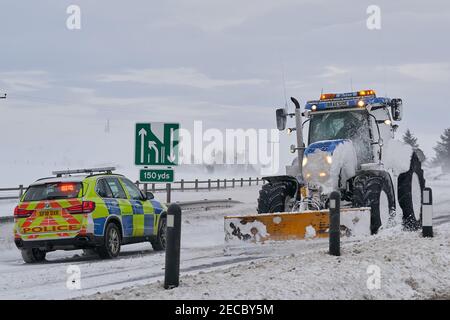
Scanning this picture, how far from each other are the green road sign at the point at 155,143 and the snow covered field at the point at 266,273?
1.66m

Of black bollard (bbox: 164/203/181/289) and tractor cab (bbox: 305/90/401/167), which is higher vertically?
tractor cab (bbox: 305/90/401/167)

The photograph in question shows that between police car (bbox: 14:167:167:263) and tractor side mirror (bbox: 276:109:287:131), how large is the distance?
142 inches

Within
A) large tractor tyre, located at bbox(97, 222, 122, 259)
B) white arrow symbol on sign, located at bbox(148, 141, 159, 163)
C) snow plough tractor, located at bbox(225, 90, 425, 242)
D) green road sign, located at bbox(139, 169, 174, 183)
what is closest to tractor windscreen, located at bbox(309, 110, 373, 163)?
snow plough tractor, located at bbox(225, 90, 425, 242)

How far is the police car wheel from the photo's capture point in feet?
43.1

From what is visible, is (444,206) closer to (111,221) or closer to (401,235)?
(401,235)

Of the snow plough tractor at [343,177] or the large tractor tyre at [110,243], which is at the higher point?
the snow plough tractor at [343,177]

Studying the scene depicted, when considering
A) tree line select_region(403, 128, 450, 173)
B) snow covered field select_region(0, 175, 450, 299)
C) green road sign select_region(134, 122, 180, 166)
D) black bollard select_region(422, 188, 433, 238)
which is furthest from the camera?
tree line select_region(403, 128, 450, 173)

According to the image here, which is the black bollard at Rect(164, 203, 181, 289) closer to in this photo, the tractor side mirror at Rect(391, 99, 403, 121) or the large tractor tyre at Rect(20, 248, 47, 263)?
the large tractor tyre at Rect(20, 248, 47, 263)

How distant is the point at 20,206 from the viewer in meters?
13.2

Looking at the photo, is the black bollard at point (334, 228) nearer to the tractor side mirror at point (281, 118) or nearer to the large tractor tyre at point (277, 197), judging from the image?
the large tractor tyre at point (277, 197)

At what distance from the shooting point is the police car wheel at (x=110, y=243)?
1312 centimetres

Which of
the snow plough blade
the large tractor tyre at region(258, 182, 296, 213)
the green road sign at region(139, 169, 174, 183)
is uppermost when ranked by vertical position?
the green road sign at region(139, 169, 174, 183)

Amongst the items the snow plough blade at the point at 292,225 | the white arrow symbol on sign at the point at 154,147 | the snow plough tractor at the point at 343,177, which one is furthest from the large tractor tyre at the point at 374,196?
the white arrow symbol on sign at the point at 154,147
